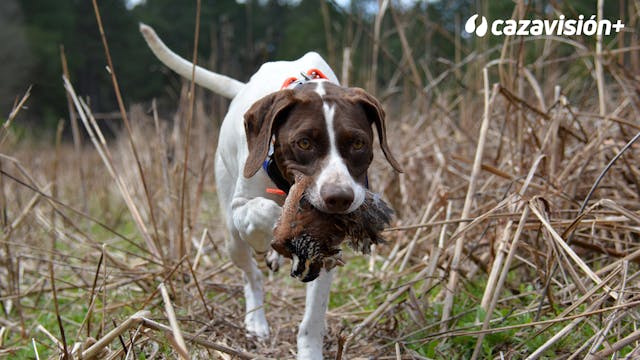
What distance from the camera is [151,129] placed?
5.30 meters

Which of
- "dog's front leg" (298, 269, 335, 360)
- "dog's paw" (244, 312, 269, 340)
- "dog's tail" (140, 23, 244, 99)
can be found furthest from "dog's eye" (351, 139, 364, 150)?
"dog's tail" (140, 23, 244, 99)

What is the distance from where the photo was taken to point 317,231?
1689 millimetres

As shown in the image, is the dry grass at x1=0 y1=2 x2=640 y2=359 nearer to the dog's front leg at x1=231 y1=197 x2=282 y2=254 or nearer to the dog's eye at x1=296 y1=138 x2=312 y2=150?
the dog's front leg at x1=231 y1=197 x2=282 y2=254

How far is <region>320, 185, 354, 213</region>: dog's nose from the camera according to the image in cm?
166

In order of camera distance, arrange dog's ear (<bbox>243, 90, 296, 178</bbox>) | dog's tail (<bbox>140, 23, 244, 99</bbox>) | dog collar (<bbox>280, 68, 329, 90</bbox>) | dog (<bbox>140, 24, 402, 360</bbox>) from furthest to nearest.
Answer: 1. dog's tail (<bbox>140, 23, 244, 99</bbox>)
2. dog collar (<bbox>280, 68, 329, 90</bbox>)
3. dog's ear (<bbox>243, 90, 296, 178</bbox>)
4. dog (<bbox>140, 24, 402, 360</bbox>)

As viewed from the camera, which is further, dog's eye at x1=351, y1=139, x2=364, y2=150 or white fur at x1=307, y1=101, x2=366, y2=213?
dog's eye at x1=351, y1=139, x2=364, y2=150

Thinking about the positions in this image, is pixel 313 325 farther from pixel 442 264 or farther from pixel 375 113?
pixel 442 264

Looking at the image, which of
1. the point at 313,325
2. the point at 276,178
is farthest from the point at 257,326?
the point at 276,178

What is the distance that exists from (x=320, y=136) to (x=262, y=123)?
228 millimetres

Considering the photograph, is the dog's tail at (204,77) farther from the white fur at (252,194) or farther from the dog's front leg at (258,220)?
the dog's front leg at (258,220)

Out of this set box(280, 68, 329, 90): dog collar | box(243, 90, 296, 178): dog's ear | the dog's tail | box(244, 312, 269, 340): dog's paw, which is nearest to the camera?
box(243, 90, 296, 178): dog's ear

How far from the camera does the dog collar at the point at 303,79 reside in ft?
6.98

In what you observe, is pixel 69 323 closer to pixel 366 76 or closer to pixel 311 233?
pixel 311 233

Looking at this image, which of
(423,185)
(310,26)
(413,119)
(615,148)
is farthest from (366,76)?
(310,26)
